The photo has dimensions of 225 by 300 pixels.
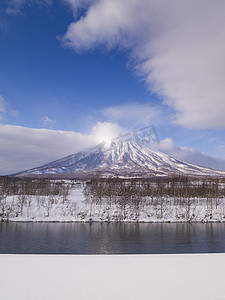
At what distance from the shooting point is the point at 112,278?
709 centimetres

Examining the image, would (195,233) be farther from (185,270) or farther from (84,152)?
(84,152)

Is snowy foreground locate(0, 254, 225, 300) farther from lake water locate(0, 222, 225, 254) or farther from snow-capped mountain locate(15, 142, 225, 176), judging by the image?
snow-capped mountain locate(15, 142, 225, 176)

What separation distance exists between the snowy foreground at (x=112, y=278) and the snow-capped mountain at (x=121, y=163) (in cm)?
11154

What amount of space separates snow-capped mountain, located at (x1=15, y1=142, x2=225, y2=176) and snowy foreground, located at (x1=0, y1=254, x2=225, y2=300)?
111544 mm

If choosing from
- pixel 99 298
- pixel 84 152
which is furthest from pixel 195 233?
pixel 84 152

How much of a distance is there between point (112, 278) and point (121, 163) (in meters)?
143

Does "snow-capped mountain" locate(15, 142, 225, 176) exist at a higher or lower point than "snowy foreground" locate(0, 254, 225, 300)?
higher

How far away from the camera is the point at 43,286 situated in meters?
6.44

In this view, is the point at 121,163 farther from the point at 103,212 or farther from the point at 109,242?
the point at 109,242

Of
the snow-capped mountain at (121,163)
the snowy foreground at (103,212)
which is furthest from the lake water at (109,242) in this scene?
the snow-capped mountain at (121,163)

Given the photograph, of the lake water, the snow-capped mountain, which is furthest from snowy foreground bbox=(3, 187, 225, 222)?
the snow-capped mountain

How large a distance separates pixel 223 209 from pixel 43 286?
35.2m

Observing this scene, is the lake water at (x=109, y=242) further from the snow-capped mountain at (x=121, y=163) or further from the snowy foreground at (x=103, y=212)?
the snow-capped mountain at (x=121, y=163)

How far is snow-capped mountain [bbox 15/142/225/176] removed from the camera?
422 ft
